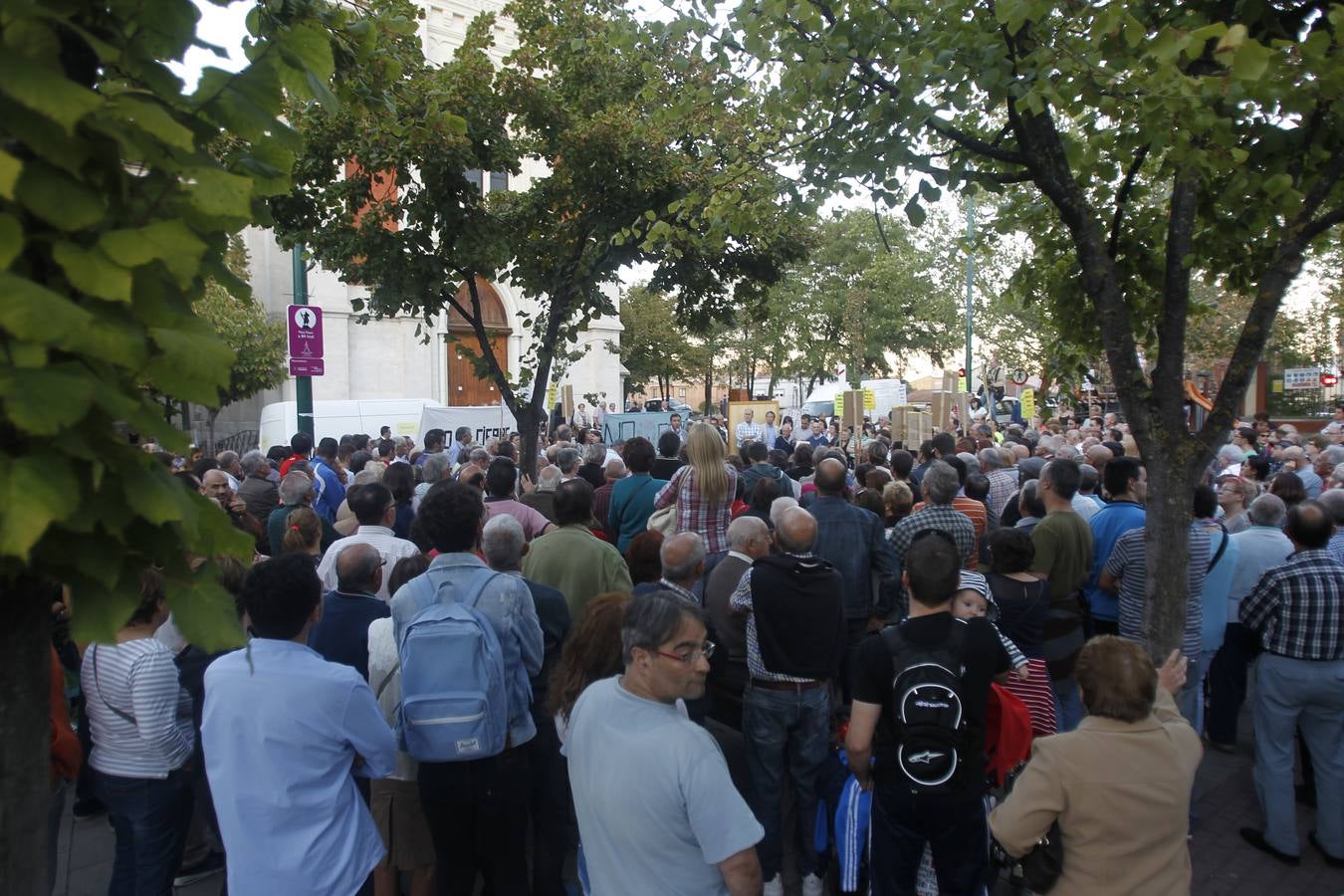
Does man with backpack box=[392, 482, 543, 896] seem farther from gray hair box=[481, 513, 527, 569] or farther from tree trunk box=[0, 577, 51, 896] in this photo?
tree trunk box=[0, 577, 51, 896]

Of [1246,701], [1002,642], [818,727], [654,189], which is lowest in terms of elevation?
[1246,701]

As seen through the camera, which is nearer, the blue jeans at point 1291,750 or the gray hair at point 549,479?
the blue jeans at point 1291,750

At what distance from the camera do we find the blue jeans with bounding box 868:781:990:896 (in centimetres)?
339

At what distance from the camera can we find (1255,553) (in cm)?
577

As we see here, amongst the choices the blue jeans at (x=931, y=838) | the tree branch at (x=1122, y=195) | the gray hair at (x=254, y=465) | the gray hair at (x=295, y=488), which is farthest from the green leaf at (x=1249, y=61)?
the gray hair at (x=254, y=465)

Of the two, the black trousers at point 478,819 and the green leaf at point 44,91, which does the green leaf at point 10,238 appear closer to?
the green leaf at point 44,91

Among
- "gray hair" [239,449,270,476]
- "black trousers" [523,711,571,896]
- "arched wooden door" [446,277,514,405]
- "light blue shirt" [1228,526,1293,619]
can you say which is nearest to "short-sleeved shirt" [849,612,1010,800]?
"black trousers" [523,711,571,896]

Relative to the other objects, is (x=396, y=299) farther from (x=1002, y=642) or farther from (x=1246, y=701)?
(x=1246, y=701)

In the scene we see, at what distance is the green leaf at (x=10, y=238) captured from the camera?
1.22m

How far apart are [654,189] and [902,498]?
4.04 metres

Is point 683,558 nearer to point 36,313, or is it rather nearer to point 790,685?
point 790,685

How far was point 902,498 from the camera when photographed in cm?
666

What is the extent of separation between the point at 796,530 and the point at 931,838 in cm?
148

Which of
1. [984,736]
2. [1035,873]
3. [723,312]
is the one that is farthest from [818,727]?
[723,312]
